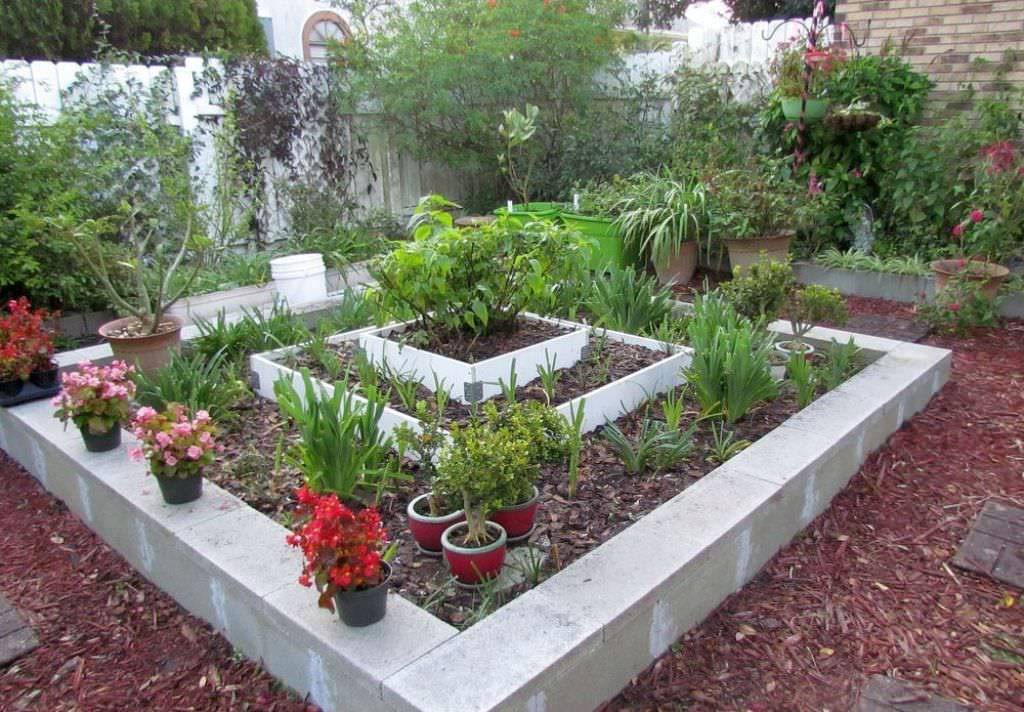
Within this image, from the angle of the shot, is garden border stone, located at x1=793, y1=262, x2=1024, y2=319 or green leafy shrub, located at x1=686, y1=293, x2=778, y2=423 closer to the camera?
green leafy shrub, located at x1=686, y1=293, x2=778, y2=423

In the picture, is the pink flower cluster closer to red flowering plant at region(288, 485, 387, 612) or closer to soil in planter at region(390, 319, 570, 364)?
red flowering plant at region(288, 485, 387, 612)

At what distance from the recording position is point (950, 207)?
20.3 ft

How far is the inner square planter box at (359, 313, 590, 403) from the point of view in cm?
356

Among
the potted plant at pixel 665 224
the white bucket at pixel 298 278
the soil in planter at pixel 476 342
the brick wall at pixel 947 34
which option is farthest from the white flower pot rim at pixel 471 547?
the brick wall at pixel 947 34

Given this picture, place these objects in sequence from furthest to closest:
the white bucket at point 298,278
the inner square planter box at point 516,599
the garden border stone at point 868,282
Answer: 1. the garden border stone at point 868,282
2. the white bucket at point 298,278
3. the inner square planter box at point 516,599

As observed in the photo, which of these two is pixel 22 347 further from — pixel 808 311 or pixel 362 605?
pixel 808 311

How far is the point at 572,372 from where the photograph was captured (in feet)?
12.9

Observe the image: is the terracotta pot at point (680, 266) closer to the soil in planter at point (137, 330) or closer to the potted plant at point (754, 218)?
the potted plant at point (754, 218)

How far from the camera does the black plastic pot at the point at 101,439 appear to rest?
312 centimetres

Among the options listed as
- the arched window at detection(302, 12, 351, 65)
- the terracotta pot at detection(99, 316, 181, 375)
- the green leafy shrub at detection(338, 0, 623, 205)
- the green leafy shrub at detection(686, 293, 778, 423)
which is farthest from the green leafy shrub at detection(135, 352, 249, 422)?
the arched window at detection(302, 12, 351, 65)

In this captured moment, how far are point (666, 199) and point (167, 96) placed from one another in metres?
4.11

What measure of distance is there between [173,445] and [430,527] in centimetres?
90

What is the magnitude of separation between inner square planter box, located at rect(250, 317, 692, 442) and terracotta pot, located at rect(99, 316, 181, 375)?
0.44 m

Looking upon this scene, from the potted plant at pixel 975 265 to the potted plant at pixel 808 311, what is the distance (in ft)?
5.29
